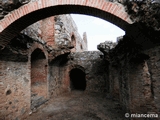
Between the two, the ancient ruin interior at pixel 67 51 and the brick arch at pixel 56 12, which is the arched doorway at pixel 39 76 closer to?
the ancient ruin interior at pixel 67 51

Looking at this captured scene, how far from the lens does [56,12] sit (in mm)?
3164

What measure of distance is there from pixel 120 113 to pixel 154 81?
7.47 ft

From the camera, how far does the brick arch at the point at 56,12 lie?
2.61 m

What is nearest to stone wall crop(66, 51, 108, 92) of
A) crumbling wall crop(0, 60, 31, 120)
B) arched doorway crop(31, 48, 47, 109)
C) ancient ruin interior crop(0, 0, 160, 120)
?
ancient ruin interior crop(0, 0, 160, 120)

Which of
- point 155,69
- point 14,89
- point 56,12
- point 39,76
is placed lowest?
point 14,89

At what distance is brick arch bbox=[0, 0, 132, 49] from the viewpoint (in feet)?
8.57

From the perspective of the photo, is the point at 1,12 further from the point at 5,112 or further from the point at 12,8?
the point at 5,112

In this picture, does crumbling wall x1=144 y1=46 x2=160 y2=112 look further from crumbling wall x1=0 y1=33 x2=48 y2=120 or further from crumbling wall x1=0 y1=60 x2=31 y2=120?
crumbling wall x1=0 y1=60 x2=31 y2=120

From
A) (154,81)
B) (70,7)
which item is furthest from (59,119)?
(70,7)

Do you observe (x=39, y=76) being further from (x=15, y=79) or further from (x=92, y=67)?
(x=92, y=67)

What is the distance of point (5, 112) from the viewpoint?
12.0 ft

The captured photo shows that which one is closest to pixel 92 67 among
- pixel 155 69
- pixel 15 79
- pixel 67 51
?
pixel 67 51

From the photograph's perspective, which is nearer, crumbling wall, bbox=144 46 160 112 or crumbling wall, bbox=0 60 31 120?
crumbling wall, bbox=144 46 160 112

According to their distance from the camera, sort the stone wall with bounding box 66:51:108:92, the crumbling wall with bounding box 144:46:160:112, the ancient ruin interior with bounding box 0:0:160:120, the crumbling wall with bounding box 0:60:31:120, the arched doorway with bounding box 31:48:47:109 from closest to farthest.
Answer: the ancient ruin interior with bounding box 0:0:160:120, the crumbling wall with bounding box 144:46:160:112, the crumbling wall with bounding box 0:60:31:120, the arched doorway with bounding box 31:48:47:109, the stone wall with bounding box 66:51:108:92
